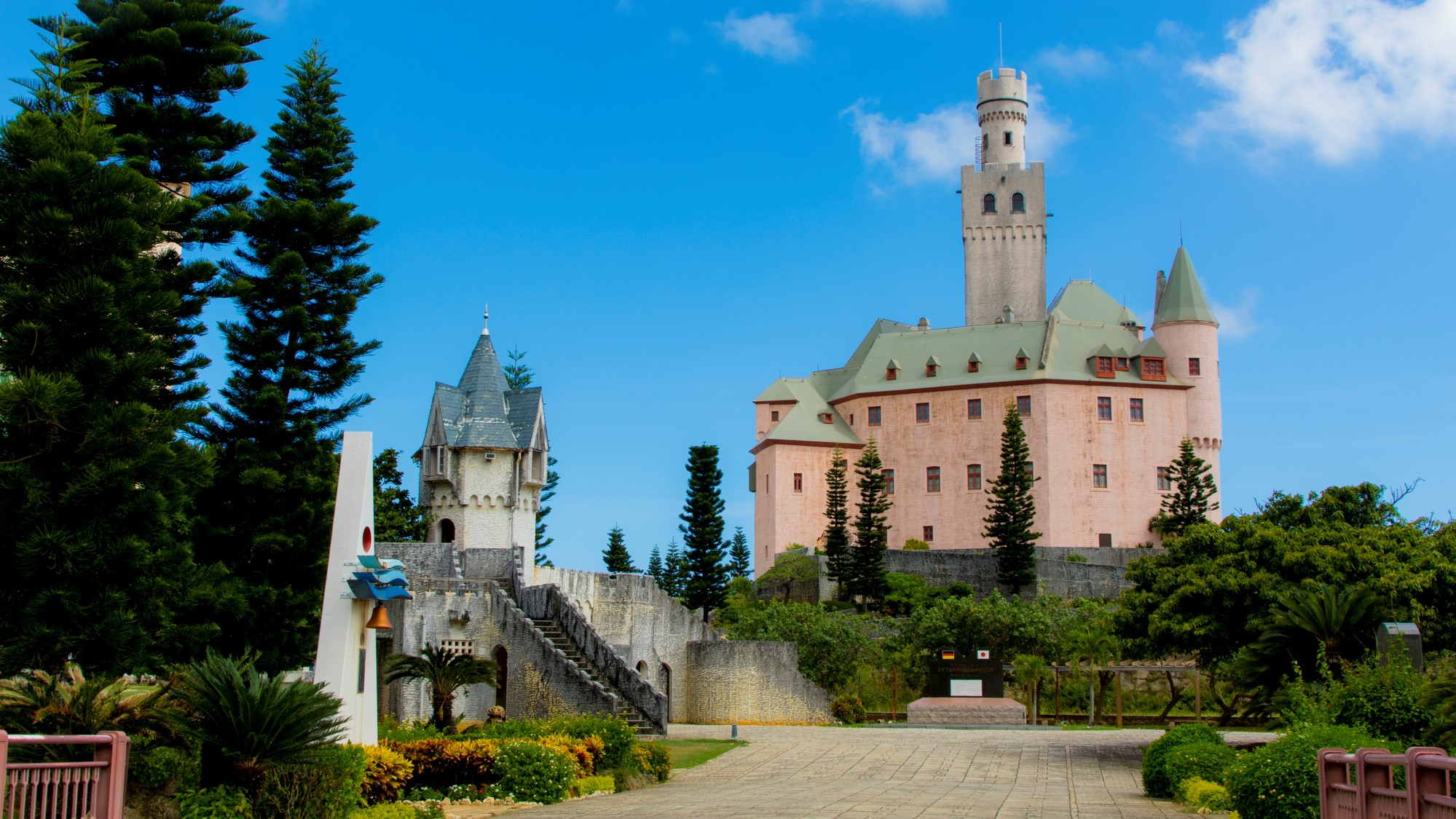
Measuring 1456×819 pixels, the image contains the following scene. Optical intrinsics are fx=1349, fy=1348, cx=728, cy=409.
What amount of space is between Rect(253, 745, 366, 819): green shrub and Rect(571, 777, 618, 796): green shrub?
3821 millimetres

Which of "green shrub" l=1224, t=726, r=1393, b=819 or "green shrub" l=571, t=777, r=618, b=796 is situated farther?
→ "green shrub" l=571, t=777, r=618, b=796

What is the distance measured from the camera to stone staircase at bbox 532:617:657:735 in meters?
24.0

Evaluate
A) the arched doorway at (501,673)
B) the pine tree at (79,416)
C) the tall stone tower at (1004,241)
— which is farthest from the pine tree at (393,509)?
the tall stone tower at (1004,241)

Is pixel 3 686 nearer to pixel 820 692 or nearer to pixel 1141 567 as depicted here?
pixel 1141 567

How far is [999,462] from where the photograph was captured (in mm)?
55719

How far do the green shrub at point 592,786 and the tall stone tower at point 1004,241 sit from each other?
163 feet

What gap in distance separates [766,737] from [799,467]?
3331 cm

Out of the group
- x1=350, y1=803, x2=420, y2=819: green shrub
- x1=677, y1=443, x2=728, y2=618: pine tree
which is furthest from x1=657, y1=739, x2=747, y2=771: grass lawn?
x1=677, y1=443, x2=728, y2=618: pine tree

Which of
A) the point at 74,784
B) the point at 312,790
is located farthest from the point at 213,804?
the point at 74,784

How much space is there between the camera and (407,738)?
50.8 feet

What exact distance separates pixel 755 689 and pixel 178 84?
1744 cm

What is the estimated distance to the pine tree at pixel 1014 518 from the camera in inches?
1924

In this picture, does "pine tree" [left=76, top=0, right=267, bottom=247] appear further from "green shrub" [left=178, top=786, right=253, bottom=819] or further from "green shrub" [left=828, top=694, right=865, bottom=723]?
"green shrub" [left=828, top=694, right=865, bottom=723]

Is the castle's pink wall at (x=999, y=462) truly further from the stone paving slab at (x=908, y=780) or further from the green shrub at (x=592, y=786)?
the green shrub at (x=592, y=786)
